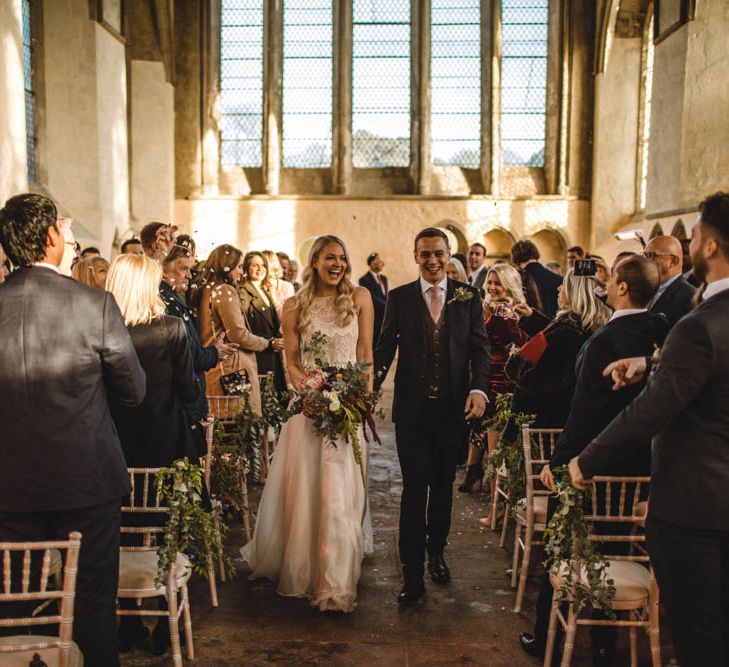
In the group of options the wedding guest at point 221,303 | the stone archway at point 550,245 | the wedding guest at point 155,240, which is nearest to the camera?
the wedding guest at point 155,240

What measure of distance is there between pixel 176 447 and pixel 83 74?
8953 millimetres

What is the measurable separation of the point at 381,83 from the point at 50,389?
14.6 meters

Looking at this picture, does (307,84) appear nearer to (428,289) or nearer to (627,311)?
(428,289)

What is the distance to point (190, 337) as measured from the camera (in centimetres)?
430

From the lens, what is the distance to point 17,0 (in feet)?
27.0

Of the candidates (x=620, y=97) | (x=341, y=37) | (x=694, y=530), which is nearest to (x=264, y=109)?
(x=341, y=37)

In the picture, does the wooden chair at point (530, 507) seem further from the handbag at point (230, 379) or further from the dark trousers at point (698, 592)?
the handbag at point (230, 379)

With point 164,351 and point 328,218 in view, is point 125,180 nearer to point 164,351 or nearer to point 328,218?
point 328,218

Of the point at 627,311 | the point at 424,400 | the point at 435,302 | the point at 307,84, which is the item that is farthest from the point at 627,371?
the point at 307,84

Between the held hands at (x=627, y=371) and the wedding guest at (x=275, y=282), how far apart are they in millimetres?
4847

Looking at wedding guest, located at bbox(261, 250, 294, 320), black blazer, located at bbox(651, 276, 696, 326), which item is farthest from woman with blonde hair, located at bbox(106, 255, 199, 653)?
wedding guest, located at bbox(261, 250, 294, 320)

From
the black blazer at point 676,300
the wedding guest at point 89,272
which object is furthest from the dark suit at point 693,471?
the wedding guest at point 89,272

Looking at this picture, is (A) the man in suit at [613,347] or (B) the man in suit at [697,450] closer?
(B) the man in suit at [697,450]

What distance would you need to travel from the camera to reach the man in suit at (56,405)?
2404 millimetres
